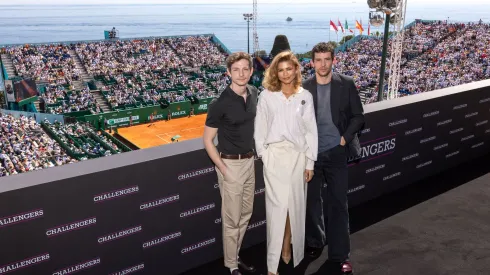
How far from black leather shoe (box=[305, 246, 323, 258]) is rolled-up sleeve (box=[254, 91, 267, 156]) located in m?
1.45

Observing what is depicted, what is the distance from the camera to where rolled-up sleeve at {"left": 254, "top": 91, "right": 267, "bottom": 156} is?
3376 mm

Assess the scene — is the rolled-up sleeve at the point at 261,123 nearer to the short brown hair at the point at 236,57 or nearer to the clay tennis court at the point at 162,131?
the short brown hair at the point at 236,57

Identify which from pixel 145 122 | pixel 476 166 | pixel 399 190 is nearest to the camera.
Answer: pixel 399 190

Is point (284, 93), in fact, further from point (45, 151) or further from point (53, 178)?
point (45, 151)

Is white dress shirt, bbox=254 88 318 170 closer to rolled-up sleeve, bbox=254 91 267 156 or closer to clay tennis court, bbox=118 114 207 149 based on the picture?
rolled-up sleeve, bbox=254 91 267 156

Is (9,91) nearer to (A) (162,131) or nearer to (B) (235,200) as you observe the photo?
(A) (162,131)

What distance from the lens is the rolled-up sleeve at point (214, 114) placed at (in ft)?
10.7

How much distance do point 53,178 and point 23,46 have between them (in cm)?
3993

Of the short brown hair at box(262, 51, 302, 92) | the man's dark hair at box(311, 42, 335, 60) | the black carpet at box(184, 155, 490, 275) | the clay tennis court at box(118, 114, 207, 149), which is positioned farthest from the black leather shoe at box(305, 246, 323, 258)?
the clay tennis court at box(118, 114, 207, 149)

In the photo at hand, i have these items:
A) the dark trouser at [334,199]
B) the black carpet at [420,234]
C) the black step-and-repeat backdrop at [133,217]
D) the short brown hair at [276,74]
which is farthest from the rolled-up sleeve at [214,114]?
the black carpet at [420,234]

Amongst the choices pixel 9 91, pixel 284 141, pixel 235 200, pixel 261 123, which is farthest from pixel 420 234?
pixel 9 91

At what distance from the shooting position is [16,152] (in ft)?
63.5

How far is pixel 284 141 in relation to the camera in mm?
3439

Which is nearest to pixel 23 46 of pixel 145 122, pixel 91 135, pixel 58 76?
pixel 58 76
